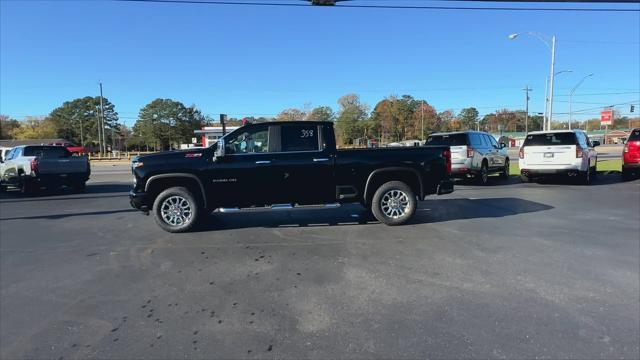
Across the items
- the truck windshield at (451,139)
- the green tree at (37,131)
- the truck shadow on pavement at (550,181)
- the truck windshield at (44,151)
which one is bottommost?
the truck shadow on pavement at (550,181)

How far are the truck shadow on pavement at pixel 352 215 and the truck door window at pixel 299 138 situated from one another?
1446 mm

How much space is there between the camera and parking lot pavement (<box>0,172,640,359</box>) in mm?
3568

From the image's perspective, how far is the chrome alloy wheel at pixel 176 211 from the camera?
7.82 meters

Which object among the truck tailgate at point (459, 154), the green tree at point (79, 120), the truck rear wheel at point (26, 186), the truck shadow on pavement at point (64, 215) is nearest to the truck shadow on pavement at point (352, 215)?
the truck shadow on pavement at point (64, 215)

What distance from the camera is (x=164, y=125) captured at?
106438mm

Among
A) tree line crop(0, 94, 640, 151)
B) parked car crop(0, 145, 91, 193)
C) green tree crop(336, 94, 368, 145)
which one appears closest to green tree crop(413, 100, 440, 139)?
tree line crop(0, 94, 640, 151)

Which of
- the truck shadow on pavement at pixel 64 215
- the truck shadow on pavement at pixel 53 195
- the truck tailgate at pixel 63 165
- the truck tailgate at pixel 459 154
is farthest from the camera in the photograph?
the truck tailgate at pixel 63 165

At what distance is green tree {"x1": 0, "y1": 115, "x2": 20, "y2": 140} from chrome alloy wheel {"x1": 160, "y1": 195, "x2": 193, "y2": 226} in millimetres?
136792

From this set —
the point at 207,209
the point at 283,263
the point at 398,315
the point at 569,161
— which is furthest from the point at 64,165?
the point at 569,161

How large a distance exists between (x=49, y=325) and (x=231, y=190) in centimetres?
416

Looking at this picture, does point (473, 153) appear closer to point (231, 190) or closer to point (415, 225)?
point (415, 225)

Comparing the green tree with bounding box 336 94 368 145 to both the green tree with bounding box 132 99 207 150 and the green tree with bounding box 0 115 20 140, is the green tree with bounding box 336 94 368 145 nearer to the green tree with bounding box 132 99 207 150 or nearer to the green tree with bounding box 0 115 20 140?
the green tree with bounding box 132 99 207 150

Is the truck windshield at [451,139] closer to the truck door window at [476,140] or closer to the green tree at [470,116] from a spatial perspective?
the truck door window at [476,140]

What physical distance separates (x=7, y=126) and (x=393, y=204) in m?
144
